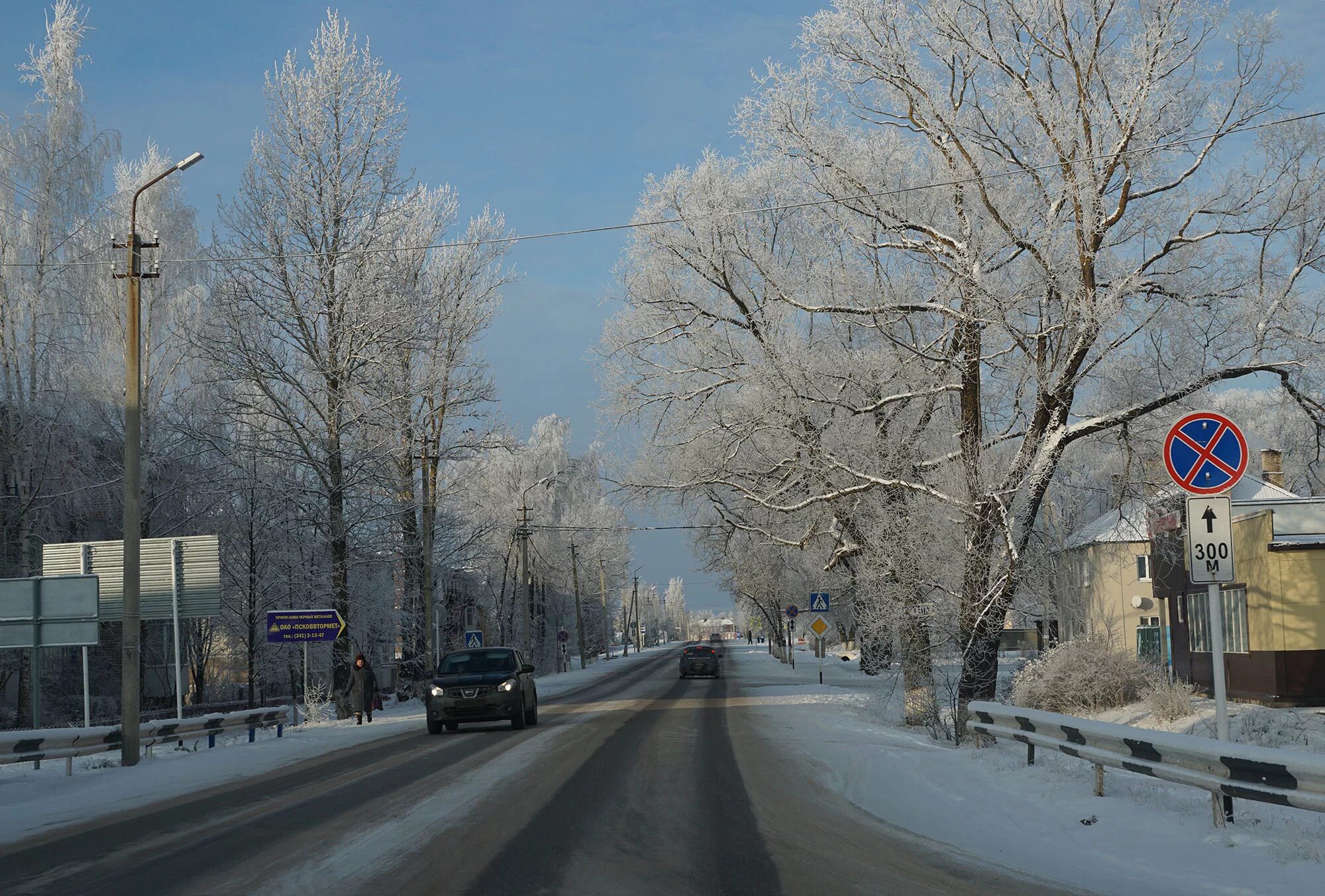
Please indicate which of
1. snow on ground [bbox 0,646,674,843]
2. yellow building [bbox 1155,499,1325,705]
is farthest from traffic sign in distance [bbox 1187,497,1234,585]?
yellow building [bbox 1155,499,1325,705]

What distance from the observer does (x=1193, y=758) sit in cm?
878

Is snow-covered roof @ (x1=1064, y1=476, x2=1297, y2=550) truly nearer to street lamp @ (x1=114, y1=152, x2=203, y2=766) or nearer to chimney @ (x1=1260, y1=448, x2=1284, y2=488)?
chimney @ (x1=1260, y1=448, x2=1284, y2=488)

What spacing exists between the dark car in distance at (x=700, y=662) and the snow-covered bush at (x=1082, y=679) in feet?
87.8

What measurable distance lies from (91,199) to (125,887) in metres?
32.7

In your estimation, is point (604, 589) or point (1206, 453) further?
point (604, 589)

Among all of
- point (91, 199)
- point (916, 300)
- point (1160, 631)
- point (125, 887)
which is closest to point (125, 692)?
point (125, 887)

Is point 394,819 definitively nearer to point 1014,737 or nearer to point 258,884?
point 258,884

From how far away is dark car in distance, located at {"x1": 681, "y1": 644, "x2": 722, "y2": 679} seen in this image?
49.3 meters

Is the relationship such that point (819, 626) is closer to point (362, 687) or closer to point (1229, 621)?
point (1229, 621)

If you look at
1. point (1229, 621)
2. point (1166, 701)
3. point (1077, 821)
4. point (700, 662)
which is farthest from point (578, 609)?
point (1077, 821)

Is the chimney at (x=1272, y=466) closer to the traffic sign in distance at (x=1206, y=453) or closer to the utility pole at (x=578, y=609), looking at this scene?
the traffic sign in distance at (x=1206, y=453)

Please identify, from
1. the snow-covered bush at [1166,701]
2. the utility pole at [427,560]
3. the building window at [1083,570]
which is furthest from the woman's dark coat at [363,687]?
the building window at [1083,570]

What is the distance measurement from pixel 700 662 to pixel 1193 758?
41.3m

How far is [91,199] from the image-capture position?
35.3 m
